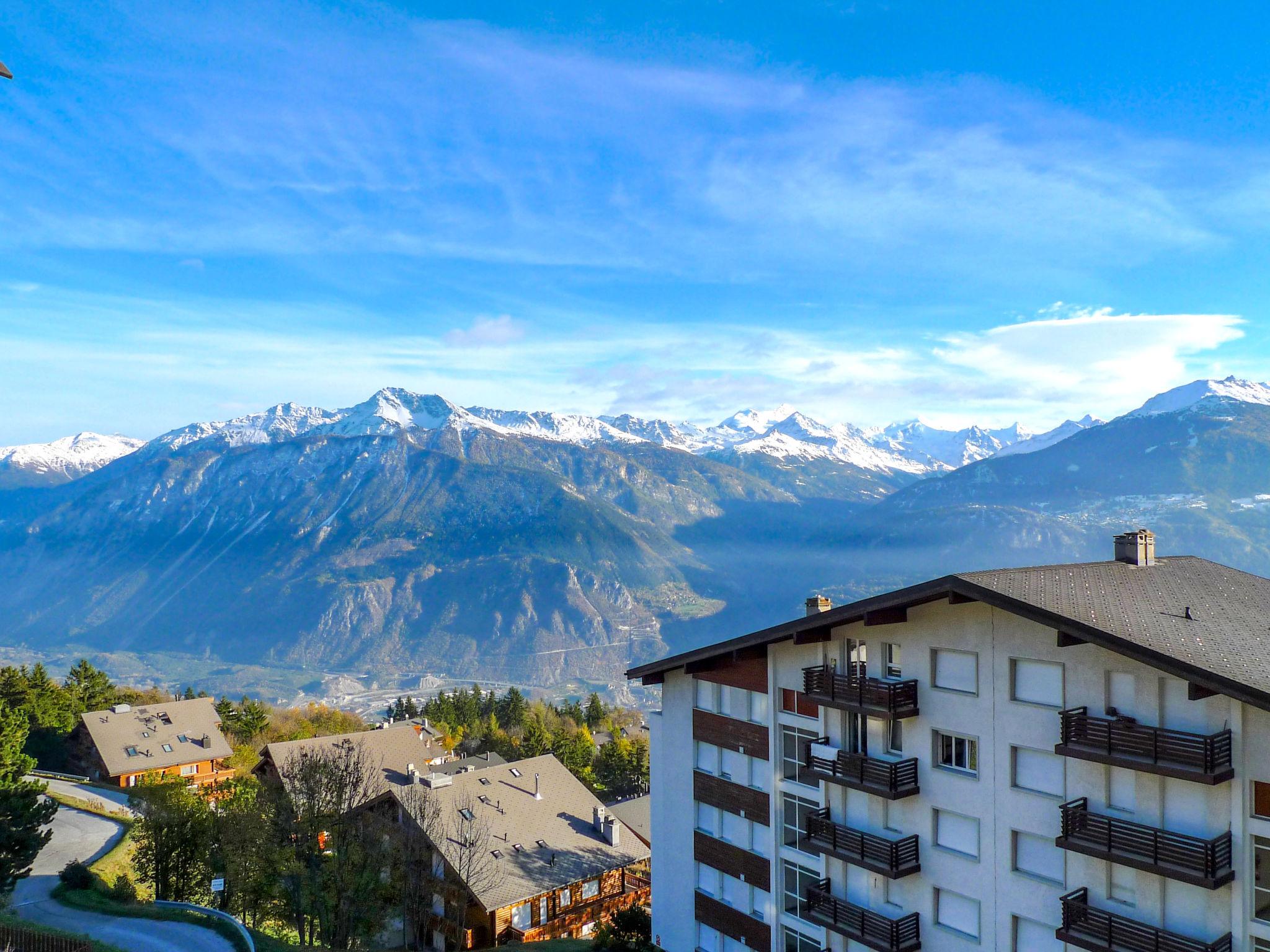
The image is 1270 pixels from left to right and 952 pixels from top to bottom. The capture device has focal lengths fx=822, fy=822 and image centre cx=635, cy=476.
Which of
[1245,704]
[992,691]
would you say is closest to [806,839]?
[992,691]

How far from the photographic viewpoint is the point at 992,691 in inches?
985

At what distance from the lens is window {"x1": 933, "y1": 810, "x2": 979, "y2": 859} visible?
1004 inches

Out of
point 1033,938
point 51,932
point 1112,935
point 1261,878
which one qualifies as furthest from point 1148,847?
point 51,932

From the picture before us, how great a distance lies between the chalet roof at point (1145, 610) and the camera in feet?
65.2

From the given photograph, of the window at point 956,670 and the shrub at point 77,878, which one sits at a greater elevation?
the window at point 956,670

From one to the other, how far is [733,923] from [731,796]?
5.14 m

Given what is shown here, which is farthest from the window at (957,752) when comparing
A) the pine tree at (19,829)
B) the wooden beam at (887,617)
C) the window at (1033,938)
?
the pine tree at (19,829)

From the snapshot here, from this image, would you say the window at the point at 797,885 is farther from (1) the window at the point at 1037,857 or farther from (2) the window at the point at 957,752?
(1) the window at the point at 1037,857

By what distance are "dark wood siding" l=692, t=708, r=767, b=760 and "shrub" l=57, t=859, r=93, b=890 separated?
31.9m

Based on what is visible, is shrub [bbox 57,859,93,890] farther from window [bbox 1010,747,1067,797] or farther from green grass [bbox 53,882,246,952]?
window [bbox 1010,747,1067,797]

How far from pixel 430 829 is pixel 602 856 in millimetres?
12915

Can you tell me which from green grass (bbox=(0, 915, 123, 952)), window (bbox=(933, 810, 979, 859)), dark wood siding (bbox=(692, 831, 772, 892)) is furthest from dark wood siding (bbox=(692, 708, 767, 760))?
green grass (bbox=(0, 915, 123, 952))

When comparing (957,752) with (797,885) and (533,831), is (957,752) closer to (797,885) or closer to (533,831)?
(797,885)

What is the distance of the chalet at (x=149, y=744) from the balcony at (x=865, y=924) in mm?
75827
